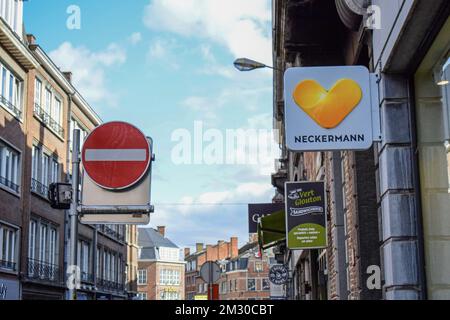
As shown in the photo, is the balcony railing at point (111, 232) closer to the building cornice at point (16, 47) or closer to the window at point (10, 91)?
the window at point (10, 91)

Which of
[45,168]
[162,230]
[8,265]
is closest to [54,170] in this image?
[45,168]

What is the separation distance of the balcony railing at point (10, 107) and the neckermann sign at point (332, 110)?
21163 millimetres

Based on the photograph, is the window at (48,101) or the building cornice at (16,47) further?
the window at (48,101)

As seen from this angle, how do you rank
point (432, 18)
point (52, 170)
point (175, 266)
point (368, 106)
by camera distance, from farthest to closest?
point (175, 266) → point (52, 170) → point (368, 106) → point (432, 18)

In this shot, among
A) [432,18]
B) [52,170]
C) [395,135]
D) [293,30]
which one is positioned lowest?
[395,135]

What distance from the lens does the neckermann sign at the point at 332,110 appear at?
599 cm

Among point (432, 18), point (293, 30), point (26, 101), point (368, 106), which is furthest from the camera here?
point (26, 101)

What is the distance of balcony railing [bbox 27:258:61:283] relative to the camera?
28.4m

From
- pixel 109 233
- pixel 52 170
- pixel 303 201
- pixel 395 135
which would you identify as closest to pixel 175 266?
pixel 109 233

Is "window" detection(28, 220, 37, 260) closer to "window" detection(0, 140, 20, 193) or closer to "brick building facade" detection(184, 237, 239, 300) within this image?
"window" detection(0, 140, 20, 193)

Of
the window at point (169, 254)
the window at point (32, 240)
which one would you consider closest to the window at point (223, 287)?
the window at point (169, 254)
